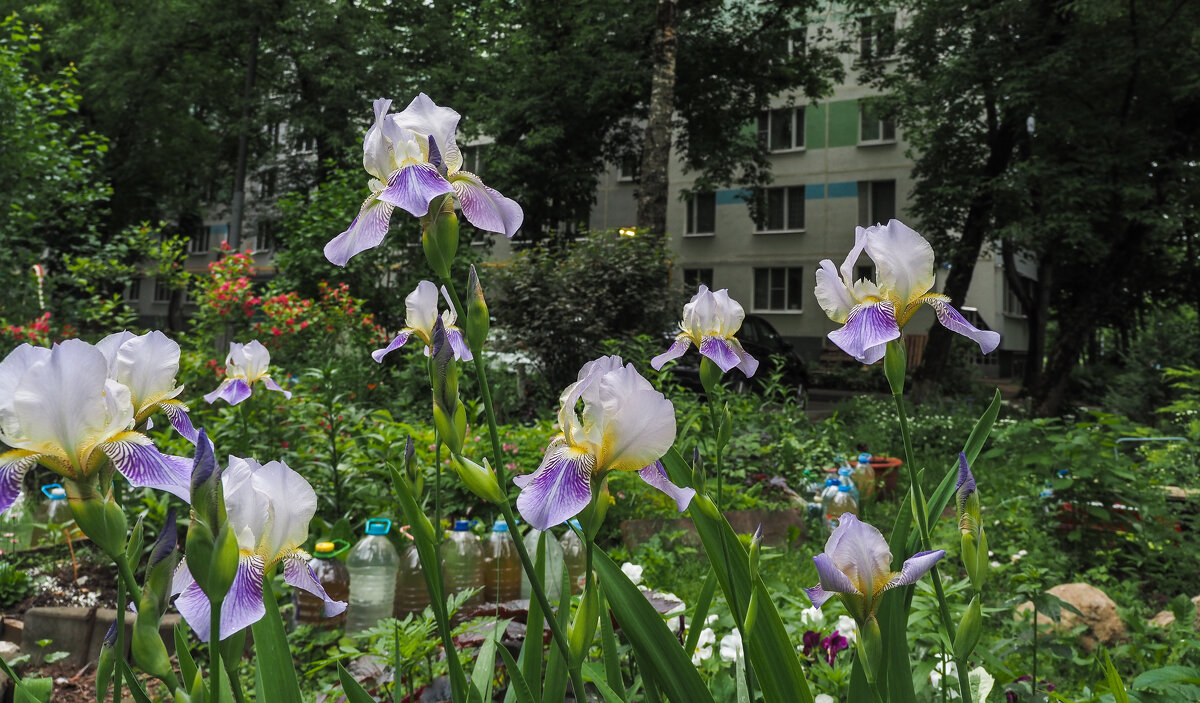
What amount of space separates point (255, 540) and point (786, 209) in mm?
22247

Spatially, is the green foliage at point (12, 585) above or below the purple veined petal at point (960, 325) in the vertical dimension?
below

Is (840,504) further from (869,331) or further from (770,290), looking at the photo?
(770,290)

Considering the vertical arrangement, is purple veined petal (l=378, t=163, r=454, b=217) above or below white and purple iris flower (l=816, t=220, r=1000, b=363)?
above

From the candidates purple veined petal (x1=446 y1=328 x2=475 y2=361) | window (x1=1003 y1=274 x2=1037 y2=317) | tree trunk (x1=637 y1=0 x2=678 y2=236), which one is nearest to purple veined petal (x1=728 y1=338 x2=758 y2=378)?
purple veined petal (x1=446 y1=328 x2=475 y2=361)

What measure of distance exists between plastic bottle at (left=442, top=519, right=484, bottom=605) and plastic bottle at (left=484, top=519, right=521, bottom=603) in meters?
0.05

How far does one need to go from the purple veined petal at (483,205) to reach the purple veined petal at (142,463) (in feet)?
1.58

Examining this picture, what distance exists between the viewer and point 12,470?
729 millimetres

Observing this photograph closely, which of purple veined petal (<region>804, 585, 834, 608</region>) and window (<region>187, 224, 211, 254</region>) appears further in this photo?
window (<region>187, 224, 211, 254</region>)

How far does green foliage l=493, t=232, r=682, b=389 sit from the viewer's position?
24.6 feet

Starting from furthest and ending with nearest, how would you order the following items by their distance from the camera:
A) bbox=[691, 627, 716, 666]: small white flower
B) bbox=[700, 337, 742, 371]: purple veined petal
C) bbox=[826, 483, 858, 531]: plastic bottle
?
bbox=[826, 483, 858, 531]: plastic bottle → bbox=[691, 627, 716, 666]: small white flower → bbox=[700, 337, 742, 371]: purple veined petal

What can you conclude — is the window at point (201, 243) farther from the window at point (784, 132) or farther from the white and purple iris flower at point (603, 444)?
the white and purple iris flower at point (603, 444)

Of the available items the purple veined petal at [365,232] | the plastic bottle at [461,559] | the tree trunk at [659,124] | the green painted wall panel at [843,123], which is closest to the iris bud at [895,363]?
the purple veined petal at [365,232]

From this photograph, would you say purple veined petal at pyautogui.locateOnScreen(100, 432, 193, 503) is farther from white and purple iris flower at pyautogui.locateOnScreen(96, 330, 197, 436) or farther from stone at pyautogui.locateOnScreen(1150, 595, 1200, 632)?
stone at pyautogui.locateOnScreen(1150, 595, 1200, 632)

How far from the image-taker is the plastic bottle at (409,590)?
8.95ft
